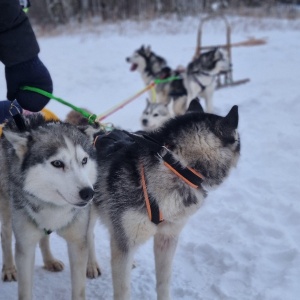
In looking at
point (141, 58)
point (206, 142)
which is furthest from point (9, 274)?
point (141, 58)

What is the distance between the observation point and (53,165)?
5.40 feet

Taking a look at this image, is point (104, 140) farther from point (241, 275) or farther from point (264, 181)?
point (264, 181)

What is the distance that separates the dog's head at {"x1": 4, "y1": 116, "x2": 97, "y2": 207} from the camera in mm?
1607

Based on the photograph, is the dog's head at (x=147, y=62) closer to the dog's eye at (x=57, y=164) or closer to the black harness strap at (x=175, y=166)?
the black harness strap at (x=175, y=166)

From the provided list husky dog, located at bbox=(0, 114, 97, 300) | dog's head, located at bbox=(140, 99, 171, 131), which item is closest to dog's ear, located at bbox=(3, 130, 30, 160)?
husky dog, located at bbox=(0, 114, 97, 300)

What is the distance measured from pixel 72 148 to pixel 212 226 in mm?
1600

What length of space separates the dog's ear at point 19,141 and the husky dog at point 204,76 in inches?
195

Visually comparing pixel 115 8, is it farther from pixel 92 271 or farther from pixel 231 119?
pixel 231 119

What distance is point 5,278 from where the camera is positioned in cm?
233

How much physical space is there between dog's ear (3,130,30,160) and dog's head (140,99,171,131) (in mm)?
3378

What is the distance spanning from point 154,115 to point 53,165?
12.0ft

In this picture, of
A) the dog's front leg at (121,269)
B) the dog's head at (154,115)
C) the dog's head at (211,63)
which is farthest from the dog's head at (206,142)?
the dog's head at (211,63)

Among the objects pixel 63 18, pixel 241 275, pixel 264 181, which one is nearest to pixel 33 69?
pixel 241 275

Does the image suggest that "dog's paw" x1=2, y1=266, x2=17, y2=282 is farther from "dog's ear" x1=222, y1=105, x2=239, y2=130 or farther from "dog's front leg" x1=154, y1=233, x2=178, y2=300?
"dog's ear" x1=222, y1=105, x2=239, y2=130
